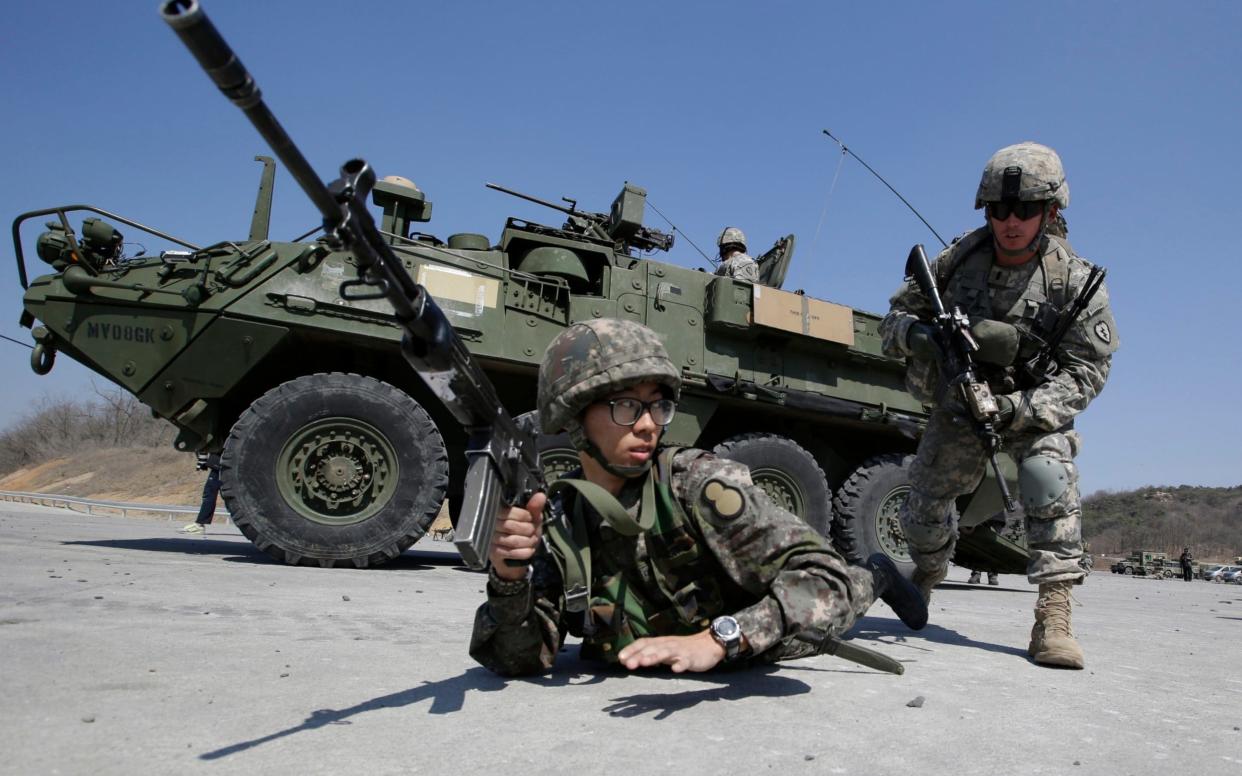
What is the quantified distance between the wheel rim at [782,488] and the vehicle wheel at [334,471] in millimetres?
2641

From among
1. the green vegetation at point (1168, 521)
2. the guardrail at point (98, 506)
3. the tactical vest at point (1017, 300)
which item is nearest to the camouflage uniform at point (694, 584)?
the tactical vest at point (1017, 300)

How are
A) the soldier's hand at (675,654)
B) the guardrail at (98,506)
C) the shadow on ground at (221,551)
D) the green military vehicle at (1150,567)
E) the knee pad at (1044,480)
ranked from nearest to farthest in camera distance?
the soldier's hand at (675,654), the knee pad at (1044,480), the shadow on ground at (221,551), the guardrail at (98,506), the green military vehicle at (1150,567)

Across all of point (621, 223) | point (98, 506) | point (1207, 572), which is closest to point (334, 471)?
point (621, 223)

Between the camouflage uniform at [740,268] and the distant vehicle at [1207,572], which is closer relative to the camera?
the camouflage uniform at [740,268]

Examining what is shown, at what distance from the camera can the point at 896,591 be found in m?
2.84

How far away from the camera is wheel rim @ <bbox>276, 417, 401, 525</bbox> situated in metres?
5.43

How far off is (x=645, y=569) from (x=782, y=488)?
4979 millimetres

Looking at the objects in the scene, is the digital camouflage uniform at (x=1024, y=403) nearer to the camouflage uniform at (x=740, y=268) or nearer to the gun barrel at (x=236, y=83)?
the gun barrel at (x=236, y=83)

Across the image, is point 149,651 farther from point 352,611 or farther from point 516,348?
point 516,348

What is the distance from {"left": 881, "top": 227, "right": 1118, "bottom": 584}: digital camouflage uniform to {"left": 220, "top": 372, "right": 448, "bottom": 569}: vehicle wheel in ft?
10.5

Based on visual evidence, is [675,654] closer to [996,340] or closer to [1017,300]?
[996,340]

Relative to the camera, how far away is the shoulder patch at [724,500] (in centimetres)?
200

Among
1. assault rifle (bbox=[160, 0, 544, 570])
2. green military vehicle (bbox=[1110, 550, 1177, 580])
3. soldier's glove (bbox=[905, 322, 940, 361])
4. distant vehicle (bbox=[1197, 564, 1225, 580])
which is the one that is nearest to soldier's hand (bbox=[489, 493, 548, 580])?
assault rifle (bbox=[160, 0, 544, 570])

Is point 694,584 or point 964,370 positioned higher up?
point 964,370
